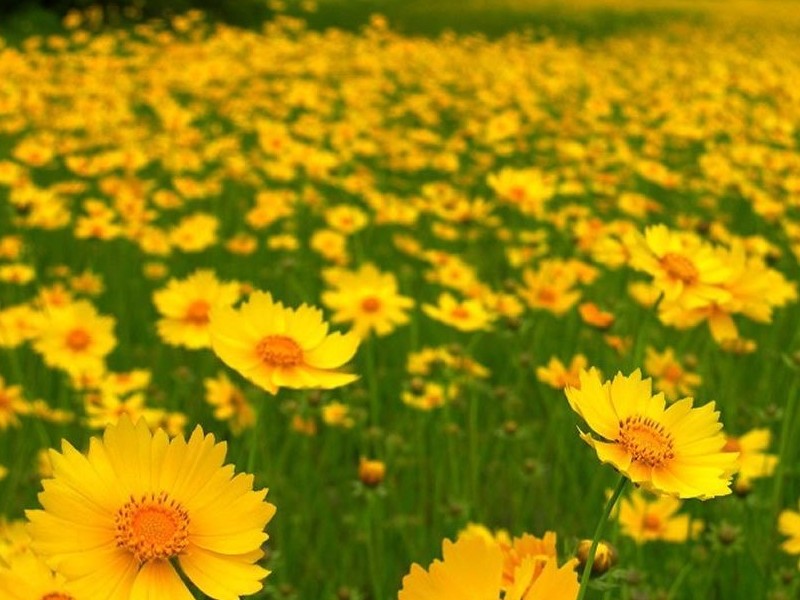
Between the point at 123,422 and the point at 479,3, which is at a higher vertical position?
the point at 479,3

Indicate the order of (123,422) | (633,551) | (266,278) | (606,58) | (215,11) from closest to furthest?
(123,422) < (633,551) < (266,278) < (606,58) < (215,11)

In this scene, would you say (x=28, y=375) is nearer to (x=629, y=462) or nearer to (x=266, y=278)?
(x=266, y=278)

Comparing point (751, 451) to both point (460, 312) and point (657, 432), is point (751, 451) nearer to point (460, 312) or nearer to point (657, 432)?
point (460, 312)

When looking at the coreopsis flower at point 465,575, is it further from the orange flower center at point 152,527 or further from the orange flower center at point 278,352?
the orange flower center at point 278,352

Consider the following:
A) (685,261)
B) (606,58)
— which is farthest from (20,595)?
(606,58)

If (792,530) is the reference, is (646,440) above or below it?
above

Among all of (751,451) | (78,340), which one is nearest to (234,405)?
(78,340)
